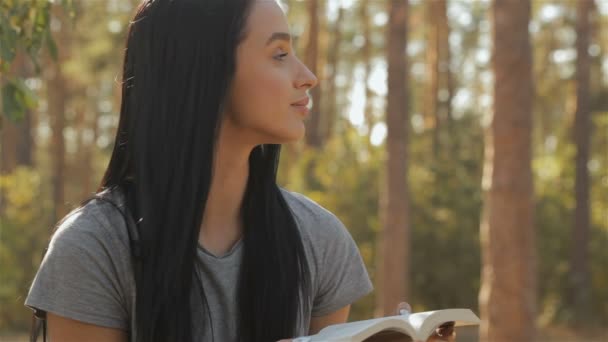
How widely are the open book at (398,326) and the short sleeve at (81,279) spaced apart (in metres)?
0.51

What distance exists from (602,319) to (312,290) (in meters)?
16.6

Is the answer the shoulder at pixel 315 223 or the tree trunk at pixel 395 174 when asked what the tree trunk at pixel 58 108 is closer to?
the tree trunk at pixel 395 174

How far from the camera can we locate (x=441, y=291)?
703 inches

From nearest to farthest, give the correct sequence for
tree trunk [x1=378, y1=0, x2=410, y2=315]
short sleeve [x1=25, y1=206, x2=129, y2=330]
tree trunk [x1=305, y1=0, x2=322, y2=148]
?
A: short sleeve [x1=25, y1=206, x2=129, y2=330]
tree trunk [x1=378, y1=0, x2=410, y2=315]
tree trunk [x1=305, y1=0, x2=322, y2=148]

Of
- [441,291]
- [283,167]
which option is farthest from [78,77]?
[441,291]

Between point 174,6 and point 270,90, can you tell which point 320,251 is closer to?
point 270,90

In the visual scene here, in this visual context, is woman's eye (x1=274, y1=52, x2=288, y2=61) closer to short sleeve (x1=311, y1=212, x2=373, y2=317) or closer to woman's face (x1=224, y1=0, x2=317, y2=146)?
woman's face (x1=224, y1=0, x2=317, y2=146)

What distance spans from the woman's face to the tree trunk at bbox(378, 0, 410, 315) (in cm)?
1058

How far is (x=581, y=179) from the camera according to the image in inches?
731

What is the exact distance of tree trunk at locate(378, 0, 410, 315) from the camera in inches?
524

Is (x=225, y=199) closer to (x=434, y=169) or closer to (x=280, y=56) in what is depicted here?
(x=280, y=56)

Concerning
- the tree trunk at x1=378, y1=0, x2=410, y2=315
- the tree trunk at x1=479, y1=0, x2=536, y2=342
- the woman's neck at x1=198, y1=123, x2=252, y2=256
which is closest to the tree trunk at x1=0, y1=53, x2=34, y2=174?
the tree trunk at x1=378, y1=0, x2=410, y2=315

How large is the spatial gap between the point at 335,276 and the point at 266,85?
0.62 m

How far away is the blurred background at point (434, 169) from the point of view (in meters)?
7.80
